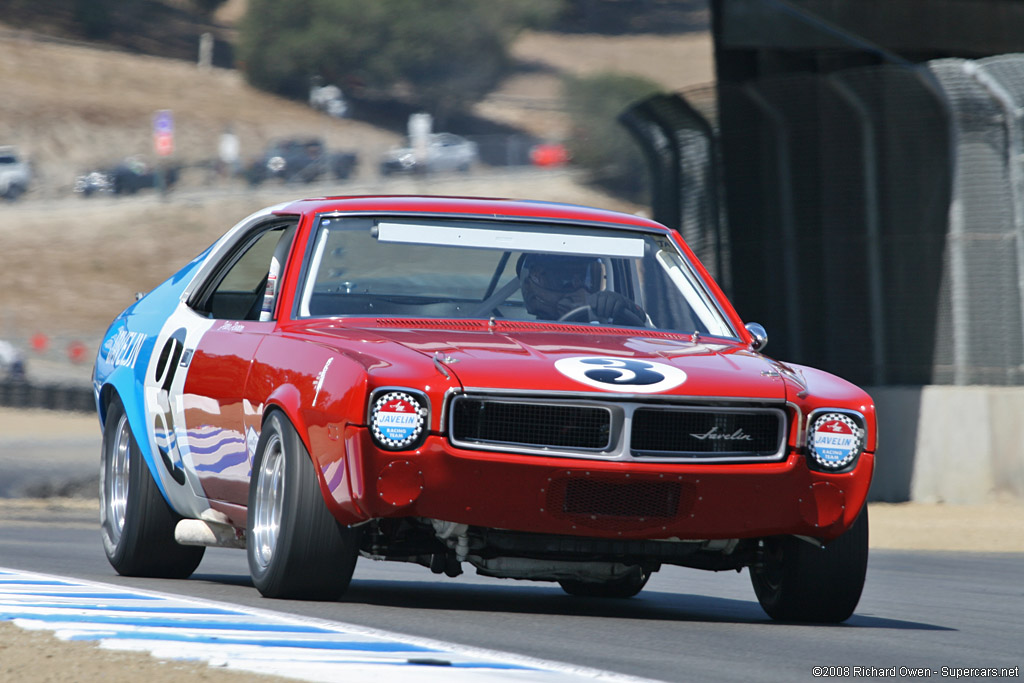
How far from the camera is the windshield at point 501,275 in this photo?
7684mm

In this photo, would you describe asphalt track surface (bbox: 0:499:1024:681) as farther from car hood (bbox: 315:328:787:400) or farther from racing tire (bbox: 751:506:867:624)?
car hood (bbox: 315:328:787:400)

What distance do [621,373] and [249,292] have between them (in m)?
2.42

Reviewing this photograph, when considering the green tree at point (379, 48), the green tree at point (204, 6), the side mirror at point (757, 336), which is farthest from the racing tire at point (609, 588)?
the green tree at point (204, 6)

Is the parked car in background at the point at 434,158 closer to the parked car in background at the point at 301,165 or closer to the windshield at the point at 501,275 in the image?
the parked car in background at the point at 301,165

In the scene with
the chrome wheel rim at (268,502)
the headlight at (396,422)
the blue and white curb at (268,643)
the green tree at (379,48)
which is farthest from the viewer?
the green tree at (379,48)

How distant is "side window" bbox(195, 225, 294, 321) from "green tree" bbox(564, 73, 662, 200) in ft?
243

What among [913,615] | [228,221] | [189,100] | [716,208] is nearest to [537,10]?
[189,100]

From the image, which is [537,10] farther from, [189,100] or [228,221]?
[228,221]

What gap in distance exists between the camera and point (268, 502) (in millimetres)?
7055

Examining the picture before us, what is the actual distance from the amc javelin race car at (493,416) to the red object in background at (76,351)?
38.8m

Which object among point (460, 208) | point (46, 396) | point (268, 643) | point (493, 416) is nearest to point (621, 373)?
point (493, 416)

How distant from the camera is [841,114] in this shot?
20766 mm

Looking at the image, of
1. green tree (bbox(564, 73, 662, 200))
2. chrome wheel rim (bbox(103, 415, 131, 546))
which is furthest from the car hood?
green tree (bbox(564, 73, 662, 200))

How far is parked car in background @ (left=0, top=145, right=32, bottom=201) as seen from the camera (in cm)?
7000
